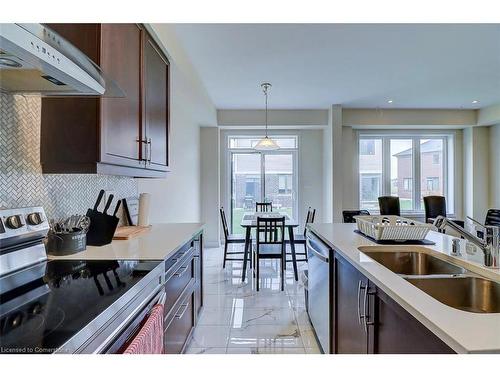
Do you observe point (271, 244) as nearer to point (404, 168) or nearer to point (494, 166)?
point (404, 168)

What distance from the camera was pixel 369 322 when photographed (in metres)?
1.35

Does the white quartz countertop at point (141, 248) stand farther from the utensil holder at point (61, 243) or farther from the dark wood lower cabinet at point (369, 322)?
the dark wood lower cabinet at point (369, 322)

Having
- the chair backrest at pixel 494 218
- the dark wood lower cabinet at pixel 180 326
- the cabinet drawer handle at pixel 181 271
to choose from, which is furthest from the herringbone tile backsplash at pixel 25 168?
the chair backrest at pixel 494 218

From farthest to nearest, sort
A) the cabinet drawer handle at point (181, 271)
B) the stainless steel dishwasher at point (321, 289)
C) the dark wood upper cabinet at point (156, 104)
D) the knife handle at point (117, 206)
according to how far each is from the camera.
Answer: the knife handle at point (117, 206) < the dark wood upper cabinet at point (156, 104) < the stainless steel dishwasher at point (321, 289) < the cabinet drawer handle at point (181, 271)

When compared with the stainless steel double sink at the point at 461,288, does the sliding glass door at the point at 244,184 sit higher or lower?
higher

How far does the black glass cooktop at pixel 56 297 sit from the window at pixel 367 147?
5987mm

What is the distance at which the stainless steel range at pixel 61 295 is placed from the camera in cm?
78

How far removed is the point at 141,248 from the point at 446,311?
4.97ft

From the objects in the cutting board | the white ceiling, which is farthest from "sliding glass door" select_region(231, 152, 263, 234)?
the cutting board

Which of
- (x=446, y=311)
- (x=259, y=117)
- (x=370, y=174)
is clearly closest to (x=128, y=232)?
(x=446, y=311)

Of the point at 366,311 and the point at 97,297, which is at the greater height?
the point at 97,297
